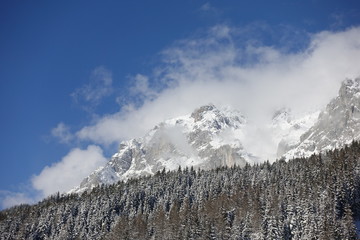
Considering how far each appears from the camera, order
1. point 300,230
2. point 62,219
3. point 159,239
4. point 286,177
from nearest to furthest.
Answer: point 300,230 → point 159,239 → point 286,177 → point 62,219

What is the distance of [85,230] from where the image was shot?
18350cm

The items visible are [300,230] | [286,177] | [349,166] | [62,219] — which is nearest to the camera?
[300,230]

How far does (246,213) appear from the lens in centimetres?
14538

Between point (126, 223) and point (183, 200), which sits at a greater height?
Answer: point (183, 200)

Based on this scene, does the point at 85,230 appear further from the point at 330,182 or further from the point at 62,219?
the point at 330,182

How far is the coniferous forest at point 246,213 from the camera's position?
437 feet

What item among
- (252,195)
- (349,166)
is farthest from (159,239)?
(349,166)

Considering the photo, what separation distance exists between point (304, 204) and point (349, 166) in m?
30.7

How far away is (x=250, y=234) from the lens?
133750 millimetres

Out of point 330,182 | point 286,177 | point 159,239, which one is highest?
point 286,177

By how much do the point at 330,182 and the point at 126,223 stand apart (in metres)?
73.1

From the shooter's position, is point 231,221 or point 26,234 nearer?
point 231,221

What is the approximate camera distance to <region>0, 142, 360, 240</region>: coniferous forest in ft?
437

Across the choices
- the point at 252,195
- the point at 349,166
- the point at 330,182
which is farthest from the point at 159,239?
the point at 349,166
